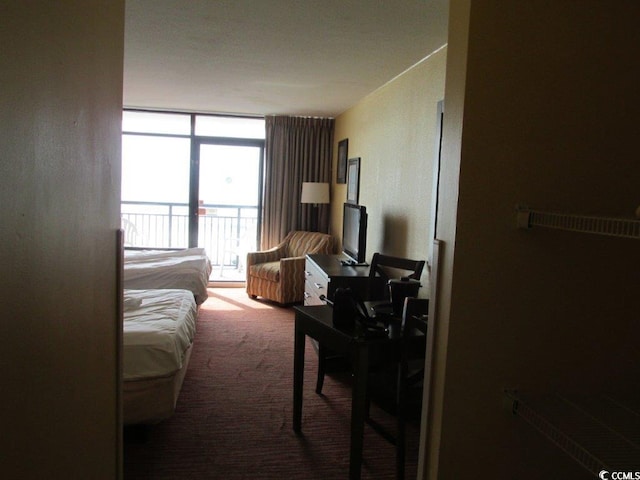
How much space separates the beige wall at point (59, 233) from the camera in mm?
745

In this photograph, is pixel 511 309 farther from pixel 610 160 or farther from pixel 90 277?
pixel 90 277

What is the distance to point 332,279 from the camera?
405 centimetres

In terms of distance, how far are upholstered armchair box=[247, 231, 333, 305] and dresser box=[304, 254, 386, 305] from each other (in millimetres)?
591

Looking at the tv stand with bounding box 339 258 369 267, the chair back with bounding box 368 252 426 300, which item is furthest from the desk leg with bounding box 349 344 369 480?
the tv stand with bounding box 339 258 369 267

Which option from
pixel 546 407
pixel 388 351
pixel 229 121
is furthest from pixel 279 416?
pixel 229 121

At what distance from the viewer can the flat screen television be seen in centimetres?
440

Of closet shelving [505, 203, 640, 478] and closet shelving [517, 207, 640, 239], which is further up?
closet shelving [517, 207, 640, 239]

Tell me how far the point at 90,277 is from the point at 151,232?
6.38 m

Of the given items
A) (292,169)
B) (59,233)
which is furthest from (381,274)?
(59,233)

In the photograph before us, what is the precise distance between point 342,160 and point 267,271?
1.72 meters

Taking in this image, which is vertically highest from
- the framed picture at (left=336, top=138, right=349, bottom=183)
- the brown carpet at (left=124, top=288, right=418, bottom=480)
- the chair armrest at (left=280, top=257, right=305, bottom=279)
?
the framed picture at (left=336, top=138, right=349, bottom=183)

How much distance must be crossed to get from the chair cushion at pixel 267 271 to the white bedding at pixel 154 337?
8.27 feet

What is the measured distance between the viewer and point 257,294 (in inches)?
243

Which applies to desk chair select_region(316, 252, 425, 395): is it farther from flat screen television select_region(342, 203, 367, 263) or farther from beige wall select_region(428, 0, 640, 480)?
beige wall select_region(428, 0, 640, 480)
